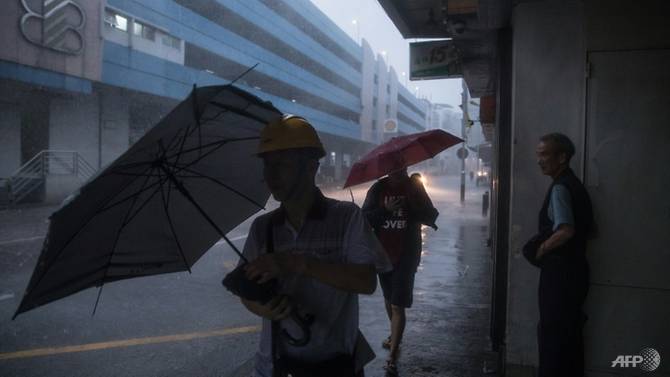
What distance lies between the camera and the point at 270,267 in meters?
1.57

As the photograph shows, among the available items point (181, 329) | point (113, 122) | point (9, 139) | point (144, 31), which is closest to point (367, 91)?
point (144, 31)

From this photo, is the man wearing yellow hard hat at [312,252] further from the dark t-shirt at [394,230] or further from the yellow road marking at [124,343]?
the yellow road marking at [124,343]

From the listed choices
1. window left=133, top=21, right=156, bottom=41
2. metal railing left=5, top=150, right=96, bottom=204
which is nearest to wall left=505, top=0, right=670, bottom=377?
metal railing left=5, top=150, right=96, bottom=204

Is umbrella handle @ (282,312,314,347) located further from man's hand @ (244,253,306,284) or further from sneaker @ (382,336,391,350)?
sneaker @ (382,336,391,350)

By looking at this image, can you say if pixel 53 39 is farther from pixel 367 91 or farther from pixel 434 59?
pixel 367 91

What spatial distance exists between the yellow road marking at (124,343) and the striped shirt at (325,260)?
3226 millimetres

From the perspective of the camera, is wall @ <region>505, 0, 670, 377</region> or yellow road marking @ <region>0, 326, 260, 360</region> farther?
yellow road marking @ <region>0, 326, 260, 360</region>

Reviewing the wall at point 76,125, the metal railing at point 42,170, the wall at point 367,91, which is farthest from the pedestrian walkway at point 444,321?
the wall at point 367,91

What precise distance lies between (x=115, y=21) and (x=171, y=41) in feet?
15.5

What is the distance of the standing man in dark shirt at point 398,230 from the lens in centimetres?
405

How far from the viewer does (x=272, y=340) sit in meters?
1.81

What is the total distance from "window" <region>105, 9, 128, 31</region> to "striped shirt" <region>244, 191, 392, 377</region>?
25.6 m

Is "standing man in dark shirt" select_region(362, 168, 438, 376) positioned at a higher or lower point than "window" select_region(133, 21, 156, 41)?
lower

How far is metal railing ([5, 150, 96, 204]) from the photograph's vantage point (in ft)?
60.7
